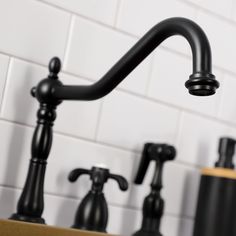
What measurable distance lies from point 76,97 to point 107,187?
0.25 metres

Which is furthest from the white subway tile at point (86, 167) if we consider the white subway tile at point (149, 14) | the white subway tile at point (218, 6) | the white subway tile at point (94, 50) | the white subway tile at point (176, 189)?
the white subway tile at point (218, 6)

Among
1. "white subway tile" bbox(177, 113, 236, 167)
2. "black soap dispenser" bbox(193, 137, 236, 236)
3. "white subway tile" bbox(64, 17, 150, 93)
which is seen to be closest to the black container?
"black soap dispenser" bbox(193, 137, 236, 236)

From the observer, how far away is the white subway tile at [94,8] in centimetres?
87

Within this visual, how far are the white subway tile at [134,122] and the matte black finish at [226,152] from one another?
103 mm

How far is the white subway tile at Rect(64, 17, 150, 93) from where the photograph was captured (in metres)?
0.88

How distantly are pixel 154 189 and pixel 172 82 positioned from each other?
8.7 inches

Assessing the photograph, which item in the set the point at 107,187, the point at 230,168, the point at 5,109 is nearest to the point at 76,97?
the point at 5,109

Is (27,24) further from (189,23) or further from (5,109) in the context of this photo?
(189,23)

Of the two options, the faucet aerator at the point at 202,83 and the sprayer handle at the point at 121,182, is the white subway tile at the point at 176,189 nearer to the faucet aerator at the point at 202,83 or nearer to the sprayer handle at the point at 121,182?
the sprayer handle at the point at 121,182

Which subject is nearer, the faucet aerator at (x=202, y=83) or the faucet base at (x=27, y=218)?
the faucet aerator at (x=202, y=83)

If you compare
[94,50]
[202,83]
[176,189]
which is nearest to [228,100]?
[176,189]

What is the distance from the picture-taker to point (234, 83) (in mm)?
1110

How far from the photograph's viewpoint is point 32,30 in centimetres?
83

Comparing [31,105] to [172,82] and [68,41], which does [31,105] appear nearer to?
[68,41]
